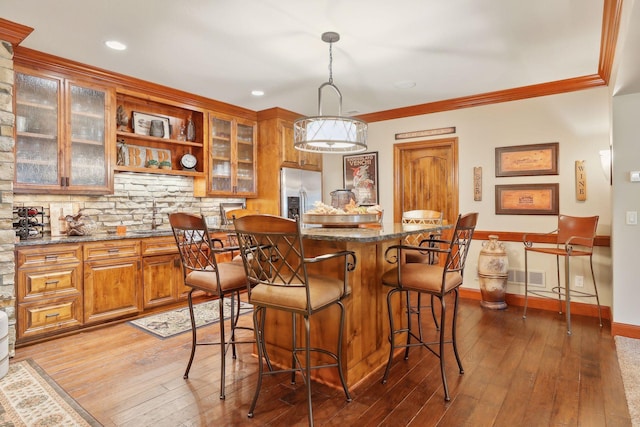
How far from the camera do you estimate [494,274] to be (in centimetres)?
396

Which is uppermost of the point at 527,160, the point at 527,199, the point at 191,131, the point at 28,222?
the point at 191,131

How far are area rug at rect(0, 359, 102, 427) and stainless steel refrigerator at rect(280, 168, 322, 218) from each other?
126 inches

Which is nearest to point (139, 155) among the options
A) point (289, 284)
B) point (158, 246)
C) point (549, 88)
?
point (158, 246)

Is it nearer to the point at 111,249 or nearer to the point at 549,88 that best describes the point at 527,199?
the point at 549,88

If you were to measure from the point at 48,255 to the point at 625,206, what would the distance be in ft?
16.4

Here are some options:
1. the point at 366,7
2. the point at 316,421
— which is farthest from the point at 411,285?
the point at 366,7

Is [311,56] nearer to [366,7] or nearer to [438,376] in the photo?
[366,7]

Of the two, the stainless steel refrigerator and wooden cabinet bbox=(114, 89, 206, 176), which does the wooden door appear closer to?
the stainless steel refrigerator

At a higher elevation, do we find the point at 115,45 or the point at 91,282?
the point at 115,45

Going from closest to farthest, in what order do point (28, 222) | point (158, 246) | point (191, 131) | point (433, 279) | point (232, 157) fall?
point (433, 279) < point (28, 222) < point (158, 246) < point (191, 131) < point (232, 157)

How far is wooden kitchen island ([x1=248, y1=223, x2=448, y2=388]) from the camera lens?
2262 mm

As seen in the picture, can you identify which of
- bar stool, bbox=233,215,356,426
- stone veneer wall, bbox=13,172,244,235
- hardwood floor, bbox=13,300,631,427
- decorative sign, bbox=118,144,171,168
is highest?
decorative sign, bbox=118,144,171,168

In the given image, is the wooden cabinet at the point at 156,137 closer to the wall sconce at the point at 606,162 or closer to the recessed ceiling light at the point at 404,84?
the recessed ceiling light at the point at 404,84

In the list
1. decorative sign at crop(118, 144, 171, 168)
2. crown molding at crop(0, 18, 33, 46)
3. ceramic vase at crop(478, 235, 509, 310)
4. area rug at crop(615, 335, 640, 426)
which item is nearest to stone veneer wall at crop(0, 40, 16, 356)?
crown molding at crop(0, 18, 33, 46)
